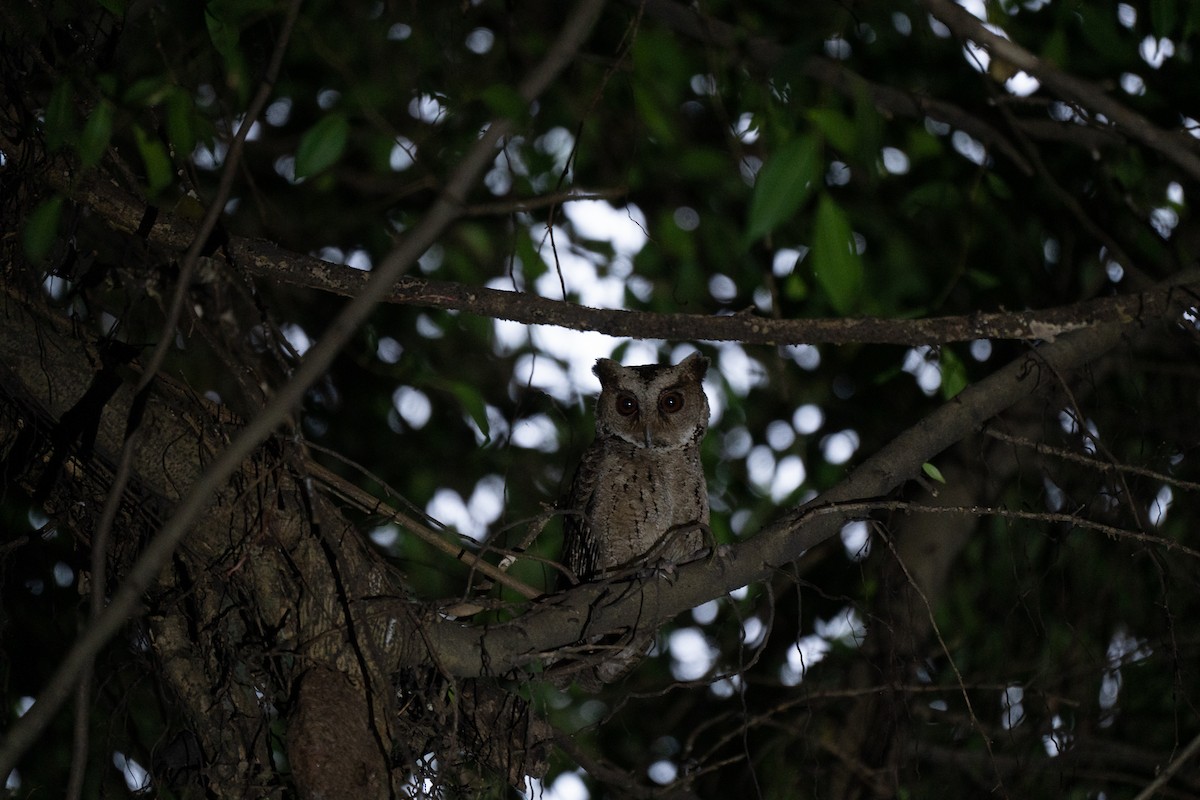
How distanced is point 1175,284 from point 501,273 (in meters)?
2.46

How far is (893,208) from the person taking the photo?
3906 millimetres

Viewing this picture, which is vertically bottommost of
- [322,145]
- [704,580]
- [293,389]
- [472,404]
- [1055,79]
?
[293,389]

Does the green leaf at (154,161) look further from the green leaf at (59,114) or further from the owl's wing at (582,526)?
the owl's wing at (582,526)

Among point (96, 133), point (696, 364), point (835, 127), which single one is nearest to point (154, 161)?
point (96, 133)

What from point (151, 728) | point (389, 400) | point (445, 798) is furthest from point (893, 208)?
point (151, 728)

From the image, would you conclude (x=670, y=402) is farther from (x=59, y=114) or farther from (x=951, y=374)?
(x=59, y=114)

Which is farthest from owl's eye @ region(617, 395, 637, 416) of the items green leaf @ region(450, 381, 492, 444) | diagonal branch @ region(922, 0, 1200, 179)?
diagonal branch @ region(922, 0, 1200, 179)

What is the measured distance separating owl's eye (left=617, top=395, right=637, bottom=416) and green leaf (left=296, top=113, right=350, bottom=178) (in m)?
2.04

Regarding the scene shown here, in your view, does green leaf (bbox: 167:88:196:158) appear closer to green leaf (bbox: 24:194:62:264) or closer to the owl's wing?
green leaf (bbox: 24:194:62:264)

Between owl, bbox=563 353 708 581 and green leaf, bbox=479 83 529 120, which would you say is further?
owl, bbox=563 353 708 581

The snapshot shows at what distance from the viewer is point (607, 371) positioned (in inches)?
132

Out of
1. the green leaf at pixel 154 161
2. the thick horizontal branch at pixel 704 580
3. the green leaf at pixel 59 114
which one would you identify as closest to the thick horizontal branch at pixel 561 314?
the green leaf at pixel 154 161

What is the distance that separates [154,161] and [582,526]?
65.1 inches

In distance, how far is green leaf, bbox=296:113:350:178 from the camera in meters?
1.28
